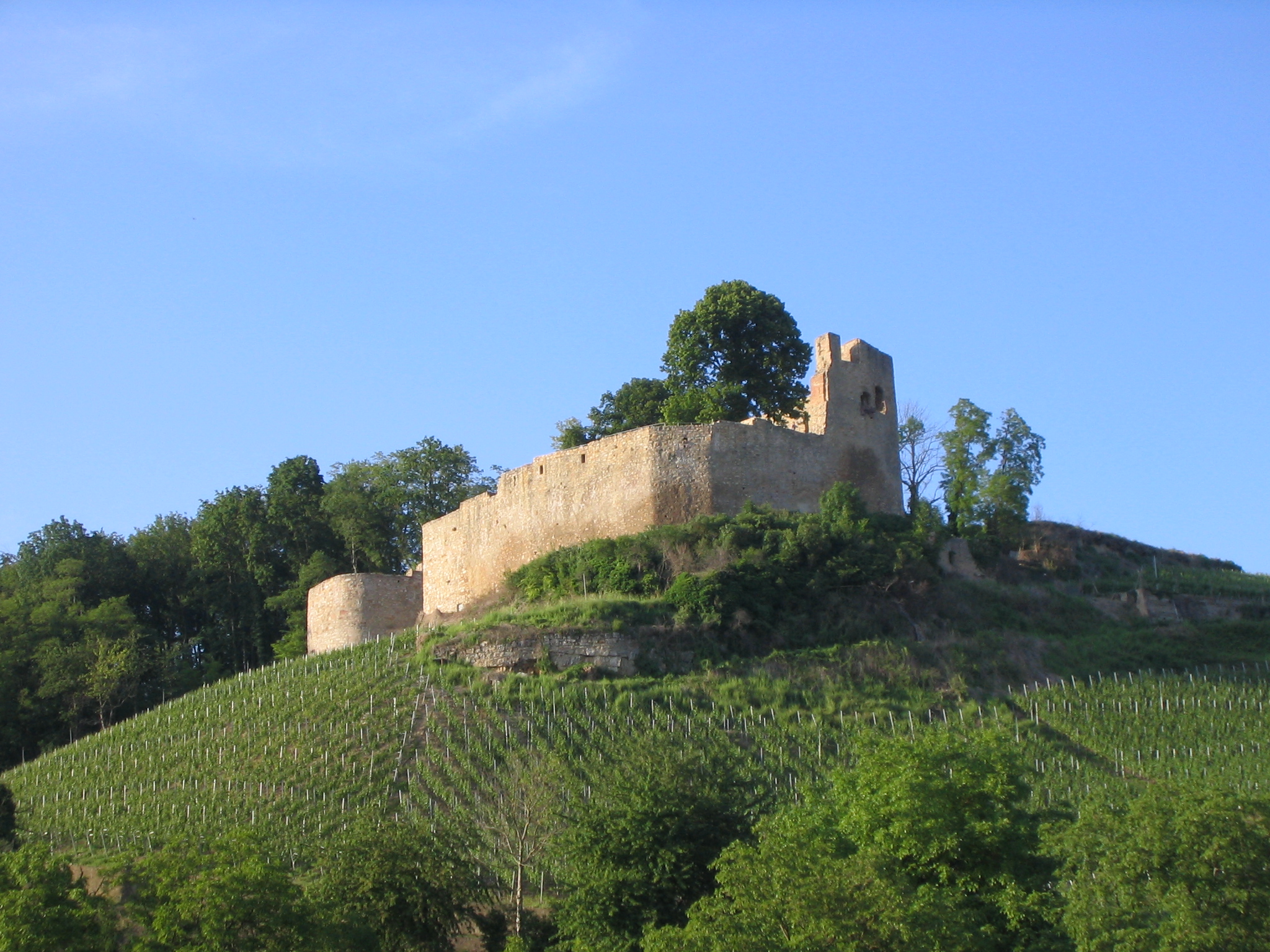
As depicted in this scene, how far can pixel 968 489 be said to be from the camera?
41781mm

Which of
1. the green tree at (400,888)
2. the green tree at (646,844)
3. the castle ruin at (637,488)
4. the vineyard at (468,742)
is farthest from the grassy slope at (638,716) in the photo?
the castle ruin at (637,488)

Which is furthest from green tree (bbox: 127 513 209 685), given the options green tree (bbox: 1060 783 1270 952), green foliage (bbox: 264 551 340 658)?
green tree (bbox: 1060 783 1270 952)

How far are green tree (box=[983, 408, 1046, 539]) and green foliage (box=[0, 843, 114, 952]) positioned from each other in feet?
89.1

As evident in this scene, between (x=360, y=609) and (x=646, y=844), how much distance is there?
21.2 metres

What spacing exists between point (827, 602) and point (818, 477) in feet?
16.1

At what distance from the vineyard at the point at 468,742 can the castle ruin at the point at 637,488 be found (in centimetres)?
628

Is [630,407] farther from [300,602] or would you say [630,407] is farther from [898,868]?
[898,868]

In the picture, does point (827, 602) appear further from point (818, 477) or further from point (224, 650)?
point (224, 650)

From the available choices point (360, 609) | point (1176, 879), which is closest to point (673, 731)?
point (1176, 879)

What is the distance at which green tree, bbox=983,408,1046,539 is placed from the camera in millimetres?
41406

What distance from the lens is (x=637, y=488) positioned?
37562mm

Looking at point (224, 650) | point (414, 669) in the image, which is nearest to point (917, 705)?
point (414, 669)

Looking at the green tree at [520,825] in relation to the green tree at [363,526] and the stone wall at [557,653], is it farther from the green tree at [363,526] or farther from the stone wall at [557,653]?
the green tree at [363,526]

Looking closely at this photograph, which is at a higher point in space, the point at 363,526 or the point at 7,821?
the point at 363,526
